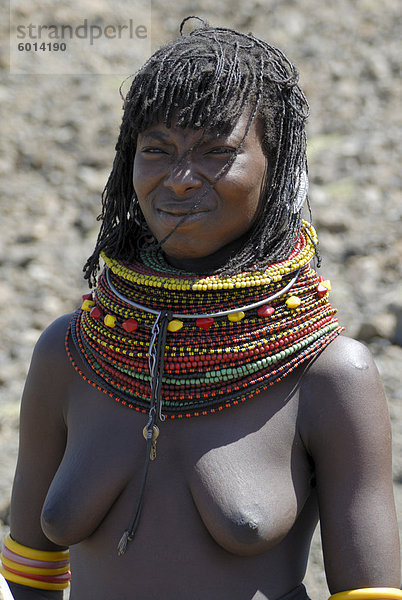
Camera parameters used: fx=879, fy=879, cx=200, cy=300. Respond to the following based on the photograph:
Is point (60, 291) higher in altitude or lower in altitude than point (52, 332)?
lower

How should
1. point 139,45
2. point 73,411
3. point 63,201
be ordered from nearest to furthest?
point 73,411 < point 63,201 < point 139,45

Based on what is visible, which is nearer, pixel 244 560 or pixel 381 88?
pixel 244 560

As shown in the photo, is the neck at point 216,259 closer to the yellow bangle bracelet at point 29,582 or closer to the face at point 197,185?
the face at point 197,185

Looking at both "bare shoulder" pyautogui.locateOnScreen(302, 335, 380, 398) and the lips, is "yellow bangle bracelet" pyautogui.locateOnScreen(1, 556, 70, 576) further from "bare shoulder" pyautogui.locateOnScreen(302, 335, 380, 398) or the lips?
the lips

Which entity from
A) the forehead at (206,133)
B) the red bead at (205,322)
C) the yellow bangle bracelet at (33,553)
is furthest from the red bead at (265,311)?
the yellow bangle bracelet at (33,553)

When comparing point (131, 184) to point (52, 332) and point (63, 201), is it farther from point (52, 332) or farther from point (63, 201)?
point (63, 201)

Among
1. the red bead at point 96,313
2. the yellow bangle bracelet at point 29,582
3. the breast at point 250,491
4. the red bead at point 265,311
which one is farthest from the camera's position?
the yellow bangle bracelet at point 29,582

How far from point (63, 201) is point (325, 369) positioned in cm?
407

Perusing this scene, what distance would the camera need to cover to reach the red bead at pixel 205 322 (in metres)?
1.91

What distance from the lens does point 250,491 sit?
1824 millimetres

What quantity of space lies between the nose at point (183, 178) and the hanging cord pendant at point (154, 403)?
277 millimetres

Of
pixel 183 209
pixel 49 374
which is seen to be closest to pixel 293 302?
pixel 183 209

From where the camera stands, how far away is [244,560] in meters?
1.89

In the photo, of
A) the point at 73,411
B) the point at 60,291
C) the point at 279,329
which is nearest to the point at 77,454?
the point at 73,411
